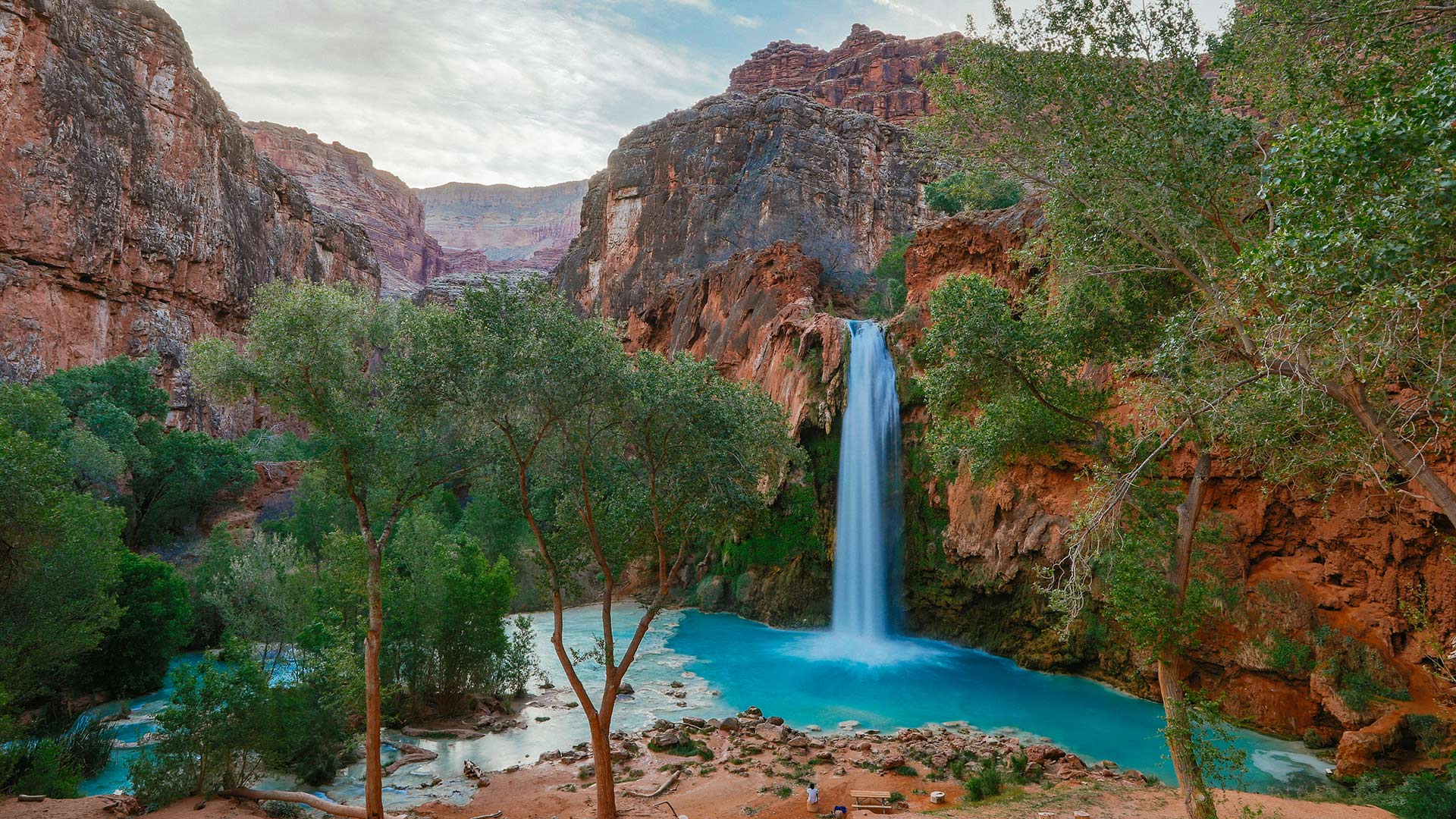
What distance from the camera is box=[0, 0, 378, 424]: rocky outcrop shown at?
137 feet

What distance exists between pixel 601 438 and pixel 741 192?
2249 inches

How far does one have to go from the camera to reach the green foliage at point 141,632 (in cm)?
1939

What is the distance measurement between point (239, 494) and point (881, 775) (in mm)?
40399

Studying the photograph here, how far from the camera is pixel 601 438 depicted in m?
12.7

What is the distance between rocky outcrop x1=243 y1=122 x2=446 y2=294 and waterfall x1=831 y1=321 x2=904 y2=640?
92.3m

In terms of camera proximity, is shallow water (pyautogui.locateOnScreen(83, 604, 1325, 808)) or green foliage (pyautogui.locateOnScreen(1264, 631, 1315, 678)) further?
green foliage (pyautogui.locateOnScreen(1264, 631, 1315, 678))

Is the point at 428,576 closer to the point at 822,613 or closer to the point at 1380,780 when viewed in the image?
the point at 822,613

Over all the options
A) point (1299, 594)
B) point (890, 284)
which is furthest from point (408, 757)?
point (890, 284)

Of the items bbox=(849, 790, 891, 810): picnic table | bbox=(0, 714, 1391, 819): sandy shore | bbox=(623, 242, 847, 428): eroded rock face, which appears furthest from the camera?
bbox=(623, 242, 847, 428): eroded rock face

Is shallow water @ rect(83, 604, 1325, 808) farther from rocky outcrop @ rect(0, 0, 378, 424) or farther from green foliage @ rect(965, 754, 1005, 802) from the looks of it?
rocky outcrop @ rect(0, 0, 378, 424)

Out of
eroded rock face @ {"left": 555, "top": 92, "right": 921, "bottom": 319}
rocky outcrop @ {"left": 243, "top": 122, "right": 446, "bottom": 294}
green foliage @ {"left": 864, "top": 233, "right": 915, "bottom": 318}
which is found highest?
rocky outcrop @ {"left": 243, "top": 122, "right": 446, "bottom": 294}

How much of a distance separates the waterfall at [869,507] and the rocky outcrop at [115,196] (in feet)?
121

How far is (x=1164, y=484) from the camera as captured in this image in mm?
12227

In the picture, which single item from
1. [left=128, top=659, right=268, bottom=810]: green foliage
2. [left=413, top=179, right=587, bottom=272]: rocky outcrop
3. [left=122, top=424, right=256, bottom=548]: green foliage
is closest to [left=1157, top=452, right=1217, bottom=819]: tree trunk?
[left=128, top=659, right=268, bottom=810]: green foliage
